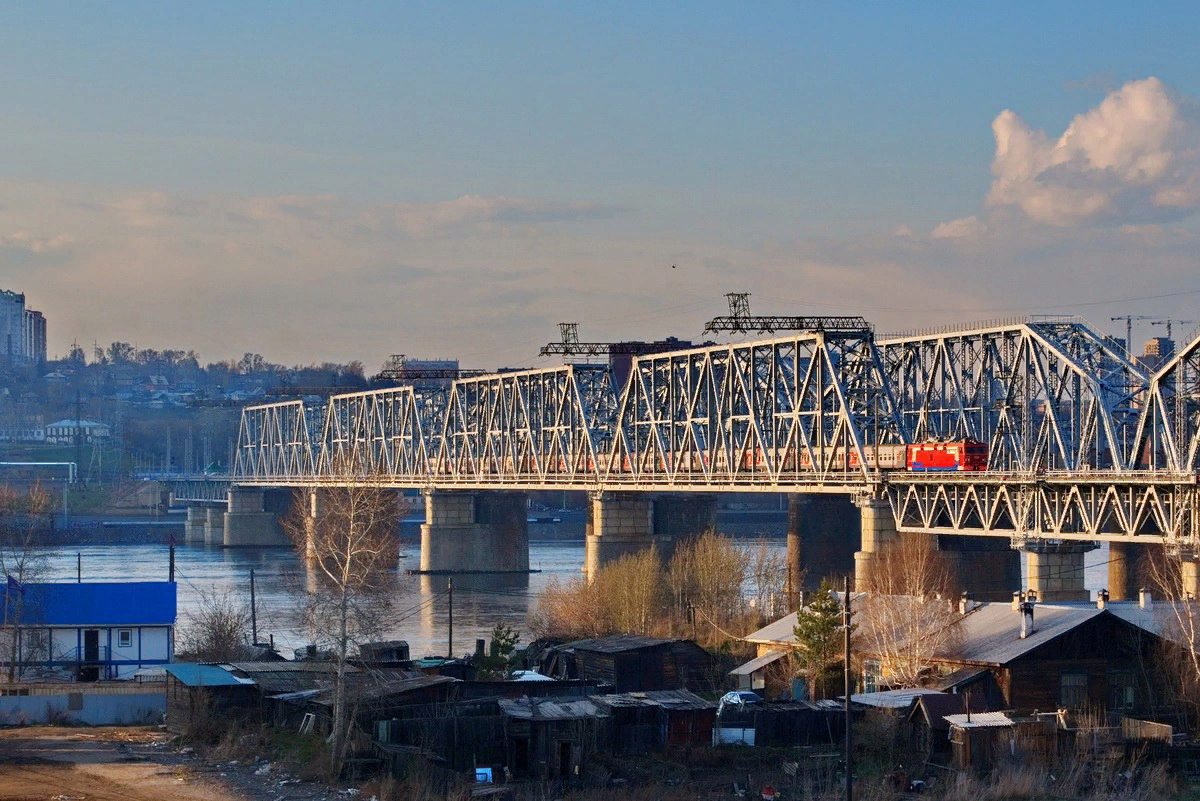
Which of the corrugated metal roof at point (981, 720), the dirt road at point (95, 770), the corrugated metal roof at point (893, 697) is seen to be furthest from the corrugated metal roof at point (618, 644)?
the corrugated metal roof at point (981, 720)

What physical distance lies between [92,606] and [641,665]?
22.7 meters

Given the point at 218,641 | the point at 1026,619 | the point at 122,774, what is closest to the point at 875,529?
the point at 218,641

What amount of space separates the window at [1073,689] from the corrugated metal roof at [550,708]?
14.9m

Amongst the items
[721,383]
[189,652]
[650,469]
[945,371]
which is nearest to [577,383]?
[650,469]

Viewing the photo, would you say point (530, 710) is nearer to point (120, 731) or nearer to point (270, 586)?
point (120, 731)

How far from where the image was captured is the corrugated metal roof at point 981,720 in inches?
2007

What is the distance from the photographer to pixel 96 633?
73438mm

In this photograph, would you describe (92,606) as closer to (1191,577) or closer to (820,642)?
(820,642)

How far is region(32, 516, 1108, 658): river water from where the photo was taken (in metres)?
99.9

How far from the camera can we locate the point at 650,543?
→ 134000 mm

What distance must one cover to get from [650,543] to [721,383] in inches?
512

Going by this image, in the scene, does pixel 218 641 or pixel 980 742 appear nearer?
pixel 980 742

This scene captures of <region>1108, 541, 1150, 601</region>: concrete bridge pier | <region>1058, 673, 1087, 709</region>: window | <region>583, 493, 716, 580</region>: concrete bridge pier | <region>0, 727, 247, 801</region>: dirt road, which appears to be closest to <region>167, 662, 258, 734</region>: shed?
<region>0, 727, 247, 801</region>: dirt road

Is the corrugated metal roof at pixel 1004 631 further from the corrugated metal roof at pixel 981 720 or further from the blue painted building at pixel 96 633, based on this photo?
the blue painted building at pixel 96 633
